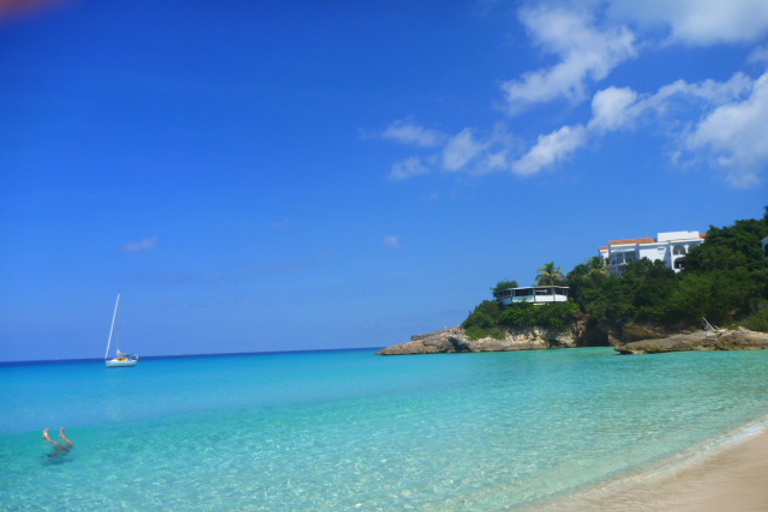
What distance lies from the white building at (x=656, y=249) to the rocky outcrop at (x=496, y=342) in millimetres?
15648

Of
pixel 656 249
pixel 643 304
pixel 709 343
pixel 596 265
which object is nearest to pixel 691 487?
pixel 709 343

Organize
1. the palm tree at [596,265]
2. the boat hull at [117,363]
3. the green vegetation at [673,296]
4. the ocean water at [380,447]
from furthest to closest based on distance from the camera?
the boat hull at [117,363] → the palm tree at [596,265] → the green vegetation at [673,296] → the ocean water at [380,447]

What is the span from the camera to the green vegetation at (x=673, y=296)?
36781mm

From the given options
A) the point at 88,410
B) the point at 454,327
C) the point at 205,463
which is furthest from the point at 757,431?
the point at 454,327

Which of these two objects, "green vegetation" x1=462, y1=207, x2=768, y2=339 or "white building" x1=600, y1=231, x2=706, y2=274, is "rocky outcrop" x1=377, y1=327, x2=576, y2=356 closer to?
"green vegetation" x1=462, y1=207, x2=768, y2=339

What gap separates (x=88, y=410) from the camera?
19.3 meters

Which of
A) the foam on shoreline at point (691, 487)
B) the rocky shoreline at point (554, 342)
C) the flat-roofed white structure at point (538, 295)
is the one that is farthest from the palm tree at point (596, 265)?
the foam on shoreline at point (691, 487)

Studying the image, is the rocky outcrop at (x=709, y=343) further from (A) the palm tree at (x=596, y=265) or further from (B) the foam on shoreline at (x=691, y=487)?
(B) the foam on shoreline at (x=691, y=487)

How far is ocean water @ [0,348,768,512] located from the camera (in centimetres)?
716

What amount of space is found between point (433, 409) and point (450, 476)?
6.80 metres

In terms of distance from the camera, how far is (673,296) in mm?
39750

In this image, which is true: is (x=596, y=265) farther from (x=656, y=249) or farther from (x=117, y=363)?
(x=117, y=363)

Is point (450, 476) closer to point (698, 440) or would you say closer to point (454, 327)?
point (698, 440)

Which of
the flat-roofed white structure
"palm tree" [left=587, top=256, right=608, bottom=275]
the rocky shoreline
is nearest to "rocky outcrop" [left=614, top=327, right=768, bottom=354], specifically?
the rocky shoreline
